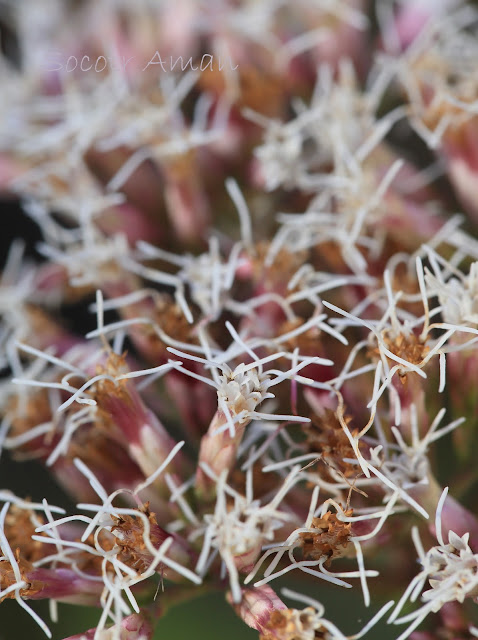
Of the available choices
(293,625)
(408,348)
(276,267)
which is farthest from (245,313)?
(293,625)

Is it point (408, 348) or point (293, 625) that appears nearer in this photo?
point (293, 625)

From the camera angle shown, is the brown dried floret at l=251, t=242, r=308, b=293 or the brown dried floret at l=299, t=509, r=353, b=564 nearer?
the brown dried floret at l=299, t=509, r=353, b=564

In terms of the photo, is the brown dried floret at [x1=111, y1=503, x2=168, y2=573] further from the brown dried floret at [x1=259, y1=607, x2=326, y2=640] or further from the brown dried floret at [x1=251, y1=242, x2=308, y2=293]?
the brown dried floret at [x1=251, y1=242, x2=308, y2=293]

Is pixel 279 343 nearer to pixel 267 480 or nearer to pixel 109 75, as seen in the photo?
pixel 267 480

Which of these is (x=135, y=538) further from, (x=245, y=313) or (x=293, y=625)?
(x=245, y=313)

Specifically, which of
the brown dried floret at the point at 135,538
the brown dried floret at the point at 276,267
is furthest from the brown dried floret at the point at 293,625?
the brown dried floret at the point at 276,267

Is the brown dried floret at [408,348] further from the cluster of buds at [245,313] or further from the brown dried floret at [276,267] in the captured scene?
the brown dried floret at [276,267]

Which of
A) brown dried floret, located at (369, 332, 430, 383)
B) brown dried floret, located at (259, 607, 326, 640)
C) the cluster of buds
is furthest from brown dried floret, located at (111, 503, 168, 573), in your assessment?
brown dried floret, located at (369, 332, 430, 383)

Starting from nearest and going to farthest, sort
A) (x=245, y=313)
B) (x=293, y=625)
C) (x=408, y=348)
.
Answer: (x=293, y=625)
(x=408, y=348)
(x=245, y=313)
